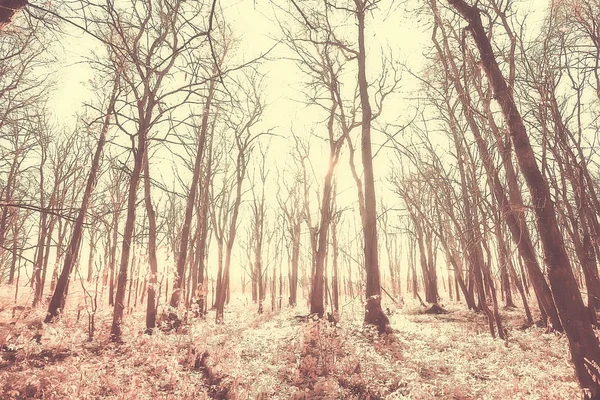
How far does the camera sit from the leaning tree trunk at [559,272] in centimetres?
331

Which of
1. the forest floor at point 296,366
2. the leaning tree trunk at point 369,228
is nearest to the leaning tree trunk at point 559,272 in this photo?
the forest floor at point 296,366

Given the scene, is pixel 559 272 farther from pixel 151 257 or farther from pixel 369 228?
pixel 151 257

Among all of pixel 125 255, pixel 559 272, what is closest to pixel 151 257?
pixel 125 255

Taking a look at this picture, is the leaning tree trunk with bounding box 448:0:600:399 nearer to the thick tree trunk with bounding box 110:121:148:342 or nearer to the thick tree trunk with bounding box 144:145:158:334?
the thick tree trunk with bounding box 110:121:148:342

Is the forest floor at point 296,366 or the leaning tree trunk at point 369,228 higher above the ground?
the leaning tree trunk at point 369,228

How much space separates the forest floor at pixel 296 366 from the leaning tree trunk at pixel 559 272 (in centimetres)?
83

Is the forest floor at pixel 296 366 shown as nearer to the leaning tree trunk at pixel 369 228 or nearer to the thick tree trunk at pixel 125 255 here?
the thick tree trunk at pixel 125 255

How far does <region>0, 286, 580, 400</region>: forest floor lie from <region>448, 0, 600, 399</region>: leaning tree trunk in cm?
83

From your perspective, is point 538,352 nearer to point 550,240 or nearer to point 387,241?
point 550,240

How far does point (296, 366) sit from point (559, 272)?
165 inches

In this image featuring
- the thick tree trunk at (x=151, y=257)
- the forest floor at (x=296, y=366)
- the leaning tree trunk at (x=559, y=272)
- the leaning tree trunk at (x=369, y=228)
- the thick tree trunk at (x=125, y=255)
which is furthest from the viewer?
the thick tree trunk at (x=151, y=257)

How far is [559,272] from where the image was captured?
11.2 ft

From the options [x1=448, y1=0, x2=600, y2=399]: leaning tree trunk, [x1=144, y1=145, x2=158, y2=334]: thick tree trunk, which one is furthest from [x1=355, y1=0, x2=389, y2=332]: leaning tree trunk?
[x1=144, y1=145, x2=158, y2=334]: thick tree trunk

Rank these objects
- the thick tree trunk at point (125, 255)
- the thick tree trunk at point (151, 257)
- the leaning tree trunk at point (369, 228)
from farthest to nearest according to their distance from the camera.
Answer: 1. the thick tree trunk at point (151, 257)
2. the leaning tree trunk at point (369, 228)
3. the thick tree trunk at point (125, 255)
